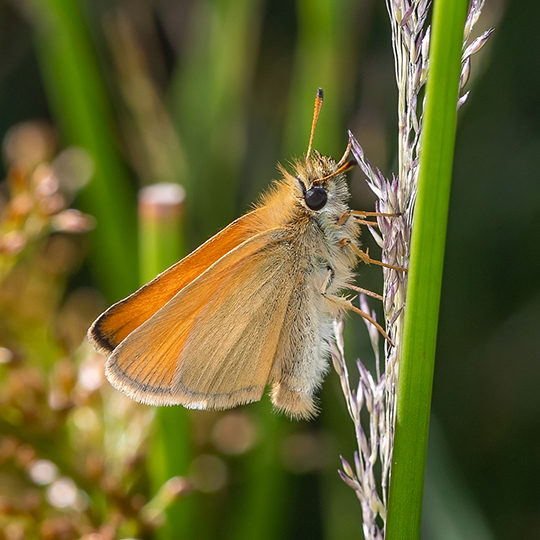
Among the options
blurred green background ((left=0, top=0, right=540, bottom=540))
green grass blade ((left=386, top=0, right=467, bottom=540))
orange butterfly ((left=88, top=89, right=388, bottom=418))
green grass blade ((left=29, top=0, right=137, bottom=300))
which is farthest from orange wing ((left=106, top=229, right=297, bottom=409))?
green grass blade ((left=29, top=0, right=137, bottom=300))

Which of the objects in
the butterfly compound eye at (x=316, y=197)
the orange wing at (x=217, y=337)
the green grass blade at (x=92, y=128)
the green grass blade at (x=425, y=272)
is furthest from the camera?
the green grass blade at (x=92, y=128)

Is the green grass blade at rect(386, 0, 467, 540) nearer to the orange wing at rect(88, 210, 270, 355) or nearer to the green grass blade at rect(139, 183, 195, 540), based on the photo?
the orange wing at rect(88, 210, 270, 355)

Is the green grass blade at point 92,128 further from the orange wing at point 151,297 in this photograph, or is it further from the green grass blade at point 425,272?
the green grass blade at point 425,272

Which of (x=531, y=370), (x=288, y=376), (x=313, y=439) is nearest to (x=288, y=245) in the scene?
(x=288, y=376)

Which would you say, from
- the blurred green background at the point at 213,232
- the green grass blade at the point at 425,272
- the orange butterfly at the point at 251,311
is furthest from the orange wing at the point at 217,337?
the green grass blade at the point at 425,272

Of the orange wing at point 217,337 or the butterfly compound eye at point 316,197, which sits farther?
the butterfly compound eye at point 316,197

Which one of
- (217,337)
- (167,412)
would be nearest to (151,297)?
Result: (217,337)

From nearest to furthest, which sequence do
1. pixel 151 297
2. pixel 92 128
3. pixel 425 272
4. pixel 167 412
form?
1. pixel 425 272
2. pixel 151 297
3. pixel 167 412
4. pixel 92 128

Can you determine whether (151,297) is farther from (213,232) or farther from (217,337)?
(213,232)
